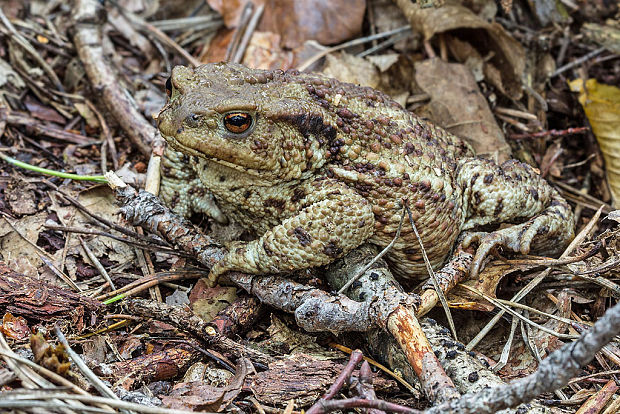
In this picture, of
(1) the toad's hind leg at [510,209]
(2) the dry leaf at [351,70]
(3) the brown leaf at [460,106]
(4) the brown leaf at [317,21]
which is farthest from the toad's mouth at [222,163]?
(4) the brown leaf at [317,21]

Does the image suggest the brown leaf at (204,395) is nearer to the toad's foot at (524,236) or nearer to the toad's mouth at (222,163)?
the toad's mouth at (222,163)

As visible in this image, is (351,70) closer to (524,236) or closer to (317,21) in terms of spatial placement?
(317,21)

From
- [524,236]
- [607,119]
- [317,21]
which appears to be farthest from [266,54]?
[607,119]

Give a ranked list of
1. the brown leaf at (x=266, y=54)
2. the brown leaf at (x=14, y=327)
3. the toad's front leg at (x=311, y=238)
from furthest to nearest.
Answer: the brown leaf at (x=266, y=54) < the toad's front leg at (x=311, y=238) < the brown leaf at (x=14, y=327)

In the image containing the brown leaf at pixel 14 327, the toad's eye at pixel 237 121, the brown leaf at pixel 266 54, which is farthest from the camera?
the brown leaf at pixel 266 54

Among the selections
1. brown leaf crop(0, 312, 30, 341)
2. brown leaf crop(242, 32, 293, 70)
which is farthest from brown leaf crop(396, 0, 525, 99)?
brown leaf crop(0, 312, 30, 341)

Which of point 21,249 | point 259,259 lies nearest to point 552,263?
point 259,259

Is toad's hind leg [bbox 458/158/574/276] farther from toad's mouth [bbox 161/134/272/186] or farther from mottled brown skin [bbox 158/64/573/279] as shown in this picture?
toad's mouth [bbox 161/134/272/186]

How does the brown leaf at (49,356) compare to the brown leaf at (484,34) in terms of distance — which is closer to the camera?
the brown leaf at (49,356)
